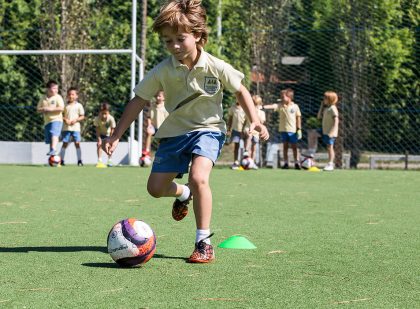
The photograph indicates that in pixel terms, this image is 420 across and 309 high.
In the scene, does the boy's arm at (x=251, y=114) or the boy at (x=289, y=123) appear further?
the boy at (x=289, y=123)

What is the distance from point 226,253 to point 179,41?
54.7 inches

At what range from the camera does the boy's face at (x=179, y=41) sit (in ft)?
18.0

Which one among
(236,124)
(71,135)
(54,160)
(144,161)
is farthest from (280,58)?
(54,160)

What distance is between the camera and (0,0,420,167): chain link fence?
934 inches

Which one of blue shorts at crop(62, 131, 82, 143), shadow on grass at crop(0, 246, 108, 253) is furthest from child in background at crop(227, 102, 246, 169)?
shadow on grass at crop(0, 246, 108, 253)

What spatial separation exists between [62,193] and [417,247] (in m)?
5.76

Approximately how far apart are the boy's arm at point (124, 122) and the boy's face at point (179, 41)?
0.43 metres

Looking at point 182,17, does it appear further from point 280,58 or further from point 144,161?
point 280,58

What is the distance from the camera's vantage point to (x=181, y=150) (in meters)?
5.70

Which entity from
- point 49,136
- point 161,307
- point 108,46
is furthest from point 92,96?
point 161,307

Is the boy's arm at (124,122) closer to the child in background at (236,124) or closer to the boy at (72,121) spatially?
the child in background at (236,124)

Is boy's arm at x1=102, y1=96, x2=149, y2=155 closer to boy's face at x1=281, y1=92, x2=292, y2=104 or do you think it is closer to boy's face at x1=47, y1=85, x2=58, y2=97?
boy's face at x1=47, y1=85, x2=58, y2=97

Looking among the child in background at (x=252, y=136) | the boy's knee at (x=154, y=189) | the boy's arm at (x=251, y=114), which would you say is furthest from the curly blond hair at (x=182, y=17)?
the child in background at (x=252, y=136)

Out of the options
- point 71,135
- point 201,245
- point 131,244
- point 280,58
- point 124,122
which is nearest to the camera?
point 131,244
